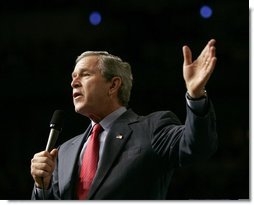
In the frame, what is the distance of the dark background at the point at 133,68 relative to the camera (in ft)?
6.89

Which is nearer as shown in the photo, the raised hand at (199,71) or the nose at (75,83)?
the raised hand at (199,71)

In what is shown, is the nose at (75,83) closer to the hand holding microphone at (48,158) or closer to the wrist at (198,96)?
the hand holding microphone at (48,158)

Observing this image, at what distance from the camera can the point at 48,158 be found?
6.19 ft

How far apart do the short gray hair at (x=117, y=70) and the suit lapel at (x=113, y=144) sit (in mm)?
113

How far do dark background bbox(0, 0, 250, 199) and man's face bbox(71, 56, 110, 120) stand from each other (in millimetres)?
46

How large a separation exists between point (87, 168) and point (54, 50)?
1.81ft

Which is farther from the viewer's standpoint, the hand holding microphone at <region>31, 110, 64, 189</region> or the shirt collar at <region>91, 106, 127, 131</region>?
the shirt collar at <region>91, 106, 127, 131</region>

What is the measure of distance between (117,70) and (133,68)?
0.23 ft

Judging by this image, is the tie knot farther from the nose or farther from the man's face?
the nose

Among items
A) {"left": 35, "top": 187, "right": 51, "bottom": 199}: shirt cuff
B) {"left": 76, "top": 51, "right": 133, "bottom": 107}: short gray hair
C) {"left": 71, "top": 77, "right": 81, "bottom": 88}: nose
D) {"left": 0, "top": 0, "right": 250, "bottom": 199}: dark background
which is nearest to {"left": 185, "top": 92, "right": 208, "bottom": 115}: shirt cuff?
{"left": 0, "top": 0, "right": 250, "bottom": 199}: dark background

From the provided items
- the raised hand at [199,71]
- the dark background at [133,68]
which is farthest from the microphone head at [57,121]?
the raised hand at [199,71]

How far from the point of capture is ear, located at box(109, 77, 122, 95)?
2.22 meters

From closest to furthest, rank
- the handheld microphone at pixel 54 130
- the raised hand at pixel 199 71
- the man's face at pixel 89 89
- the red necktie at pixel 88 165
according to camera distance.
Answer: the raised hand at pixel 199 71
the handheld microphone at pixel 54 130
the red necktie at pixel 88 165
the man's face at pixel 89 89

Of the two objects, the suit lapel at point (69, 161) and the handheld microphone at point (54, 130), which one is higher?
the handheld microphone at point (54, 130)
